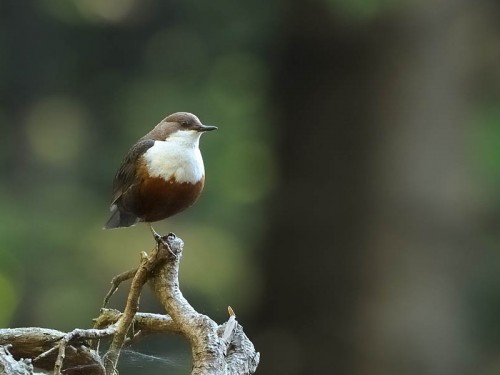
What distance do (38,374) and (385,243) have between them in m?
3.83

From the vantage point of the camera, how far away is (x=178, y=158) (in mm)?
2094

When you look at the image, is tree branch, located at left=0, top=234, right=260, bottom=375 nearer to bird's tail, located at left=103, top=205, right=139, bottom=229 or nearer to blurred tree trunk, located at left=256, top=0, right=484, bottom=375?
bird's tail, located at left=103, top=205, right=139, bottom=229

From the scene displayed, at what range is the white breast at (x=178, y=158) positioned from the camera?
2.06 metres

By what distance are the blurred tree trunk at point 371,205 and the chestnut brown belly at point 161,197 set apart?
3345mm

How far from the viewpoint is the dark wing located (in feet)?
7.03

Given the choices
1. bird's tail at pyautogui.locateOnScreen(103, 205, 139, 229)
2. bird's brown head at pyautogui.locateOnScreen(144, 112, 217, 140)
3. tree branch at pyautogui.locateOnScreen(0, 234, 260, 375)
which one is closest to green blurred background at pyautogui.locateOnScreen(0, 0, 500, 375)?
bird's tail at pyautogui.locateOnScreen(103, 205, 139, 229)

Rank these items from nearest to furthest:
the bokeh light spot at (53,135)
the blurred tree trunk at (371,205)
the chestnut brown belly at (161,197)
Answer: the chestnut brown belly at (161,197)
the blurred tree trunk at (371,205)
the bokeh light spot at (53,135)

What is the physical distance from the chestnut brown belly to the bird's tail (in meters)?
0.02

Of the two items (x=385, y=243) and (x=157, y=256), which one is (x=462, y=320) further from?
(x=157, y=256)

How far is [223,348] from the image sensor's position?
1.76m

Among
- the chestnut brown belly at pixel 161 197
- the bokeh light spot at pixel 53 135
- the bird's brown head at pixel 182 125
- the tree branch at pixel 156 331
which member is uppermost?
the bird's brown head at pixel 182 125

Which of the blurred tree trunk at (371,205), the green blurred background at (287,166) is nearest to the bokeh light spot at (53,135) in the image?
the green blurred background at (287,166)

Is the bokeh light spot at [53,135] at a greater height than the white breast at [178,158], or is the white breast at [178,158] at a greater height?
the white breast at [178,158]

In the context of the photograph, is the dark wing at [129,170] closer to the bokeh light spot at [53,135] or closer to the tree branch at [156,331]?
the tree branch at [156,331]
